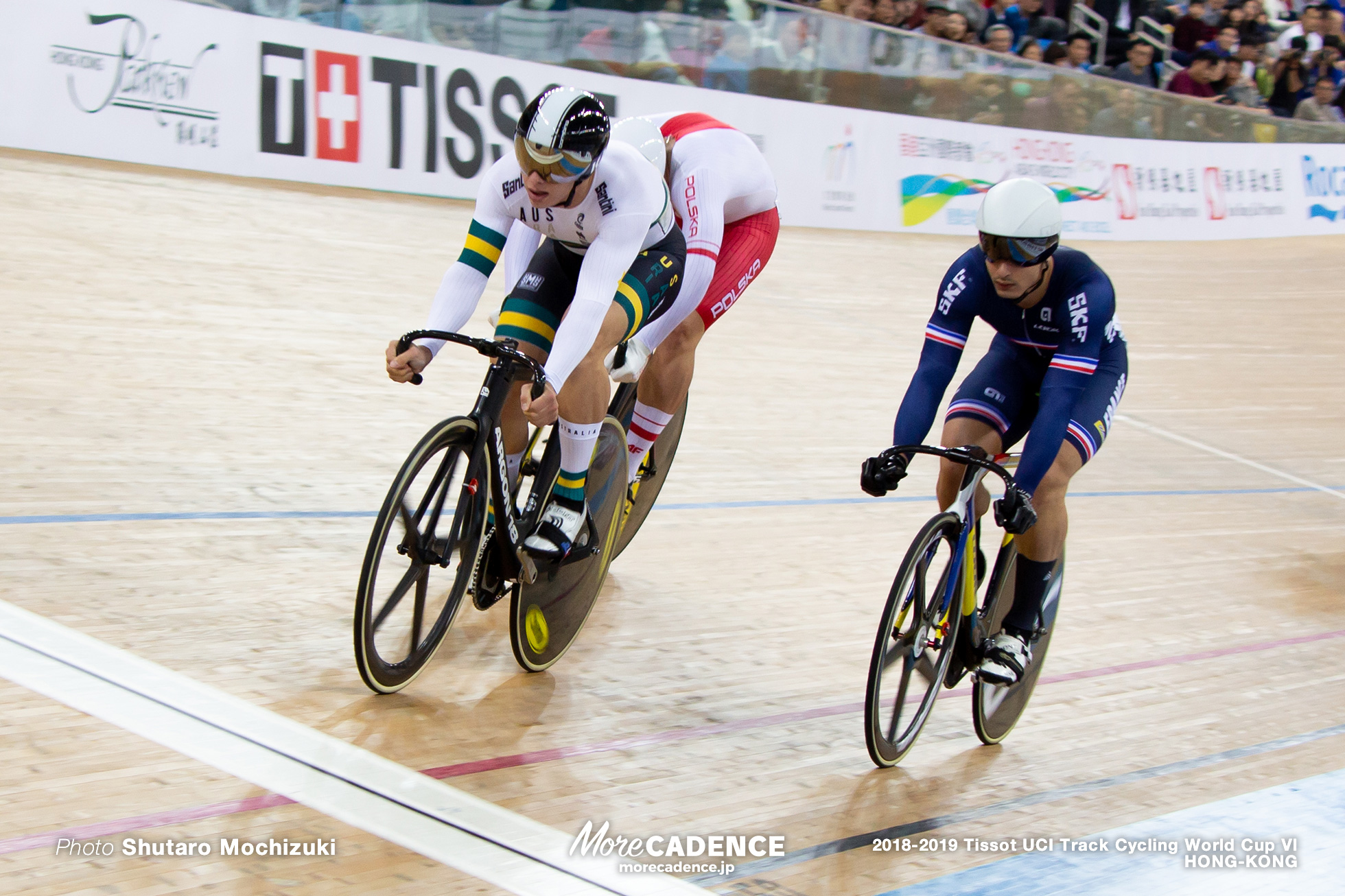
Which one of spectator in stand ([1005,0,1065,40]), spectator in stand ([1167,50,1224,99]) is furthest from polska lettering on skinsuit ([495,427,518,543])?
spectator in stand ([1167,50,1224,99])

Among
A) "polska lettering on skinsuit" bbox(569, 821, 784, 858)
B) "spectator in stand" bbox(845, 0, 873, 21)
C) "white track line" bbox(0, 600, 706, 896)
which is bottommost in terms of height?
"polska lettering on skinsuit" bbox(569, 821, 784, 858)

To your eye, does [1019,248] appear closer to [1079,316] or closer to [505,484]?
[1079,316]

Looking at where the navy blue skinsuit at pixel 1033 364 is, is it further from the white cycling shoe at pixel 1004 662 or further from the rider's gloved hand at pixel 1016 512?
the white cycling shoe at pixel 1004 662

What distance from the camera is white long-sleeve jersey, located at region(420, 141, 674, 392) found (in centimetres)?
278

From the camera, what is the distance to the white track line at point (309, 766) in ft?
7.12

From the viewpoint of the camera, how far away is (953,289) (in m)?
3.08

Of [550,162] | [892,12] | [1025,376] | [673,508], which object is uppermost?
[550,162]

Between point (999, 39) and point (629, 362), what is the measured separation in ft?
36.1

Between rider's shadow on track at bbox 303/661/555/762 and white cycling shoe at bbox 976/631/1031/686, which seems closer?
rider's shadow on track at bbox 303/661/555/762

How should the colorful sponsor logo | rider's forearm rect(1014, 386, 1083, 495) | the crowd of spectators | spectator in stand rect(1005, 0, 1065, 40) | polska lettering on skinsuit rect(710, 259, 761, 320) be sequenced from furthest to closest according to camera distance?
spectator in stand rect(1005, 0, 1065, 40)
the crowd of spectators
the colorful sponsor logo
polska lettering on skinsuit rect(710, 259, 761, 320)
rider's forearm rect(1014, 386, 1083, 495)

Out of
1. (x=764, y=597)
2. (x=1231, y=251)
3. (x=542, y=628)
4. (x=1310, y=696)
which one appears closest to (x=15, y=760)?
(x=542, y=628)

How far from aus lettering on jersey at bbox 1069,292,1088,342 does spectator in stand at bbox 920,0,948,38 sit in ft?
32.7

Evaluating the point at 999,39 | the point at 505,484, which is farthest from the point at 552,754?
the point at 999,39

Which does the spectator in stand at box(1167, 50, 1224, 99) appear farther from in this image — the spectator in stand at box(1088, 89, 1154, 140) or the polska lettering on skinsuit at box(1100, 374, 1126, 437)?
the polska lettering on skinsuit at box(1100, 374, 1126, 437)
